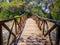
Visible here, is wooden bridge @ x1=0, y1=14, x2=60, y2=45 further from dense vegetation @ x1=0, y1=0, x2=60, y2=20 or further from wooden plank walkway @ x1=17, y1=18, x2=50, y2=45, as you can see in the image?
dense vegetation @ x1=0, y1=0, x2=60, y2=20

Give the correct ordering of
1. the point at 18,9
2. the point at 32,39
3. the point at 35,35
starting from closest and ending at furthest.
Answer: the point at 32,39
the point at 35,35
the point at 18,9

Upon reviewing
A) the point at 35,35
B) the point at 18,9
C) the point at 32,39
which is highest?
the point at 32,39

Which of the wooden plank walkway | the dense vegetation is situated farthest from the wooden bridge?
the dense vegetation

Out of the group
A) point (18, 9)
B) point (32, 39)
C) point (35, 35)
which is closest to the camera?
point (32, 39)

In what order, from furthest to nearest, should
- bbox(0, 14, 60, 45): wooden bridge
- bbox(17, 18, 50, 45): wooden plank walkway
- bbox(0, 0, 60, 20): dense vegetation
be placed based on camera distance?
bbox(0, 0, 60, 20): dense vegetation
bbox(17, 18, 50, 45): wooden plank walkway
bbox(0, 14, 60, 45): wooden bridge

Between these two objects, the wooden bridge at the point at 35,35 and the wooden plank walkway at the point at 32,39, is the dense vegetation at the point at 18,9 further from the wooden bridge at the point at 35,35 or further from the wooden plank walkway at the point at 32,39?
the wooden bridge at the point at 35,35

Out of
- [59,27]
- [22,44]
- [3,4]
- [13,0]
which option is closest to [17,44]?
[22,44]

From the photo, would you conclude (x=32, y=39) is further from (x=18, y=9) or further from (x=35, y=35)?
(x=18, y=9)

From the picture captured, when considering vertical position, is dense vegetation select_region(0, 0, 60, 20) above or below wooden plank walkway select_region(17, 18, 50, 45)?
below

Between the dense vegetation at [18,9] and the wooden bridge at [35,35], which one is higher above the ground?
the wooden bridge at [35,35]

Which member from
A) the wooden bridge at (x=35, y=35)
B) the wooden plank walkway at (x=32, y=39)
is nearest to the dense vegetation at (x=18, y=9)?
the wooden plank walkway at (x=32, y=39)

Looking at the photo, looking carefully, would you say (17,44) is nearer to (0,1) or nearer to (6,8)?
(6,8)

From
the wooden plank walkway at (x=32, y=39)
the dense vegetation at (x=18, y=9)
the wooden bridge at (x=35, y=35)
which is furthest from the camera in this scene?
the dense vegetation at (x=18, y=9)

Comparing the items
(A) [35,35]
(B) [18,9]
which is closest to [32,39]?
(A) [35,35]
